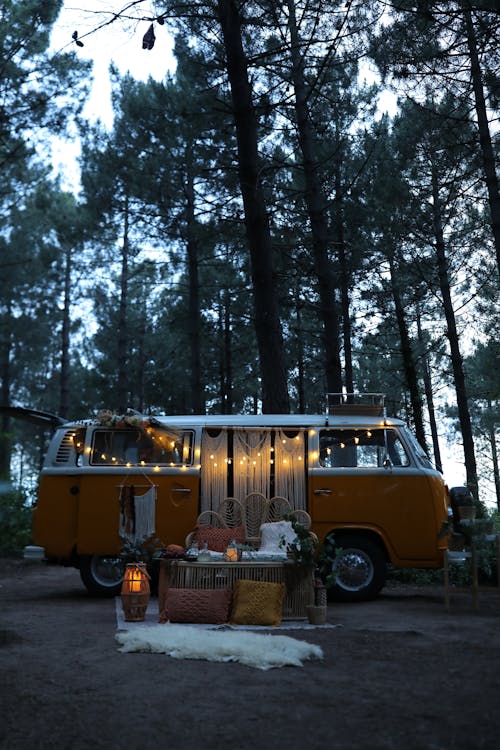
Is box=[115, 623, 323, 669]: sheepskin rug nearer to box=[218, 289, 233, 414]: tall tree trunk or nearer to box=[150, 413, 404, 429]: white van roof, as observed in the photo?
box=[150, 413, 404, 429]: white van roof

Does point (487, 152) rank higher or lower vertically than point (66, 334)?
lower

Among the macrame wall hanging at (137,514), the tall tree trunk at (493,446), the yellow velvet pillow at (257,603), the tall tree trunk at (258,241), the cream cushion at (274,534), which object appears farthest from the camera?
the tall tree trunk at (493,446)

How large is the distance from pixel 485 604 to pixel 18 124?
10666 mm

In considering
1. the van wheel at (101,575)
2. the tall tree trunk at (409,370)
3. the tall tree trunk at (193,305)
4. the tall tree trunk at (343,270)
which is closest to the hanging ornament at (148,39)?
Answer: the van wheel at (101,575)

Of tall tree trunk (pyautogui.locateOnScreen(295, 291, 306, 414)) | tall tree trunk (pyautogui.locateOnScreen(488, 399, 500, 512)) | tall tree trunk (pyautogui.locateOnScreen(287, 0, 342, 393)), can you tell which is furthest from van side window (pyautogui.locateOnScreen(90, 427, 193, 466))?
tall tree trunk (pyautogui.locateOnScreen(295, 291, 306, 414))

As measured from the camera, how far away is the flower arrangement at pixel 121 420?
31.5 feet

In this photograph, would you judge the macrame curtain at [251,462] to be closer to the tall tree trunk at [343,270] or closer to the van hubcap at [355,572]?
the van hubcap at [355,572]

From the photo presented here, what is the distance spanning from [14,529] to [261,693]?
43.9 feet

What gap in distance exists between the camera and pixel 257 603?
756 centimetres

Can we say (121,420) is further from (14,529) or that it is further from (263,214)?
(14,529)

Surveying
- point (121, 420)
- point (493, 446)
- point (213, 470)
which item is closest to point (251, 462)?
point (213, 470)

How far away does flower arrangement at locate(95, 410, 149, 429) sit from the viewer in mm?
9609

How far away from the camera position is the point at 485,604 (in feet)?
29.9

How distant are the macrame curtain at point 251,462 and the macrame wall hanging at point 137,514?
1.06 metres
